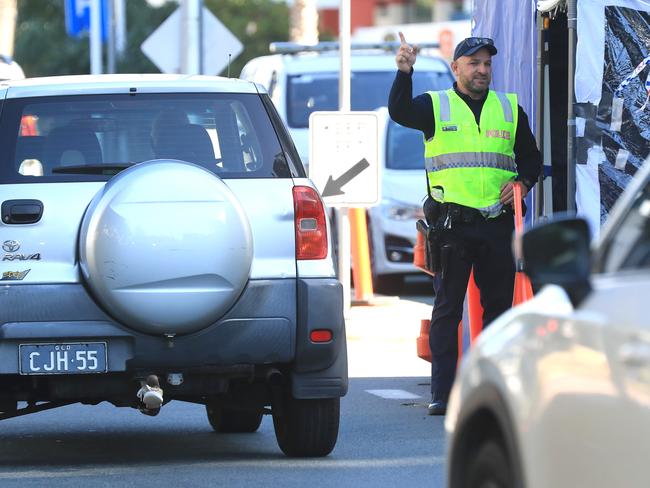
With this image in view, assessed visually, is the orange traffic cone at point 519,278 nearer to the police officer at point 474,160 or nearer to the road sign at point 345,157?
the police officer at point 474,160

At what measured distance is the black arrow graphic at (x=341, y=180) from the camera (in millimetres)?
15266

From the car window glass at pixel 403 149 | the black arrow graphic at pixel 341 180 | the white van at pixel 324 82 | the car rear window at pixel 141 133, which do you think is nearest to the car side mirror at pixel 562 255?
the car rear window at pixel 141 133

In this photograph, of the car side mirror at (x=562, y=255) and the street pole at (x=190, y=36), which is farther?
the street pole at (x=190, y=36)

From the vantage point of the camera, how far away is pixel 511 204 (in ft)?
31.4

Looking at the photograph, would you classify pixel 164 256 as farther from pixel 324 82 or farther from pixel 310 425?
pixel 324 82

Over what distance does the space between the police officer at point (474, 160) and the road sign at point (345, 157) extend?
5.52 metres

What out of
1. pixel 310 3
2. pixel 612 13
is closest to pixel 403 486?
pixel 612 13

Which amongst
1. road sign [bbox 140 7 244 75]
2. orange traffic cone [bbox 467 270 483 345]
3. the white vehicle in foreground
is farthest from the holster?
road sign [bbox 140 7 244 75]

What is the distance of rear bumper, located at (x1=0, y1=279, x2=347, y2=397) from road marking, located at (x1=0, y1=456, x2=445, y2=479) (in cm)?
39

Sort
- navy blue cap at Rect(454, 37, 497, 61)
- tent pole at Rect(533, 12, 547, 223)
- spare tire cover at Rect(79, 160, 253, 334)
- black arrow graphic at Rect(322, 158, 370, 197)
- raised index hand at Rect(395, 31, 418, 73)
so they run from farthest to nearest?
black arrow graphic at Rect(322, 158, 370, 197), tent pole at Rect(533, 12, 547, 223), navy blue cap at Rect(454, 37, 497, 61), raised index hand at Rect(395, 31, 418, 73), spare tire cover at Rect(79, 160, 253, 334)

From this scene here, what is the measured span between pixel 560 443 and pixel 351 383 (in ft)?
24.0

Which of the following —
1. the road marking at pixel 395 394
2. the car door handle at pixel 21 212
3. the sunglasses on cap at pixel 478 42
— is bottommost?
the road marking at pixel 395 394

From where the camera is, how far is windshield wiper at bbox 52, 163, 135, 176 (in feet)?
25.7

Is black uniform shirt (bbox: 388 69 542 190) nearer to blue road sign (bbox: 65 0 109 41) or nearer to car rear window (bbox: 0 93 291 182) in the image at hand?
car rear window (bbox: 0 93 291 182)
